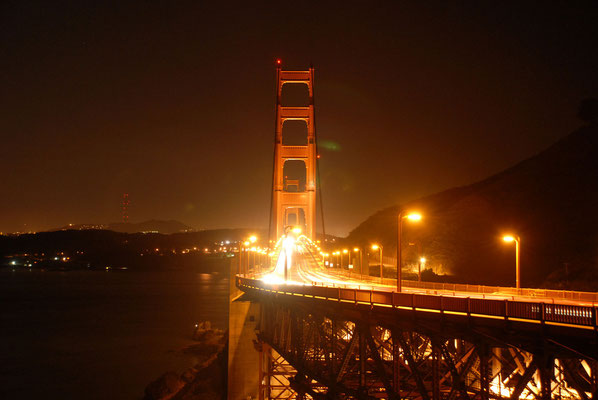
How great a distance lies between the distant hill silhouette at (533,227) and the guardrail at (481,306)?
29584 millimetres

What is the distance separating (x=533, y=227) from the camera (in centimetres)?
6531

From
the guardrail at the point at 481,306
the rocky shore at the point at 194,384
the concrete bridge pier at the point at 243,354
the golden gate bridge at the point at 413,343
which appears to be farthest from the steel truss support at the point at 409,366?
the rocky shore at the point at 194,384

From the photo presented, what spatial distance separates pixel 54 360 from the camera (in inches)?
2206

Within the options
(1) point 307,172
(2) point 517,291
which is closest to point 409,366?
(2) point 517,291

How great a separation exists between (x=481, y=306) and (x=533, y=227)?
56.1 metres

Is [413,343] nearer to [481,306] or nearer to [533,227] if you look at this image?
[481,306]

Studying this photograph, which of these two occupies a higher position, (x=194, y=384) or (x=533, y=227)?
(x=533, y=227)

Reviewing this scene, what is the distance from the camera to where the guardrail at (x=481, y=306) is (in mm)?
12297

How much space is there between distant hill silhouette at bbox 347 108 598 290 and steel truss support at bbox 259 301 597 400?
25190 millimetres

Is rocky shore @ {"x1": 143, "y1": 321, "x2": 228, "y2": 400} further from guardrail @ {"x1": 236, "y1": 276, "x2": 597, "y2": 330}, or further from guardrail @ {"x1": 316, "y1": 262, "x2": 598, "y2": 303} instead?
guardrail @ {"x1": 236, "y1": 276, "x2": 597, "y2": 330}

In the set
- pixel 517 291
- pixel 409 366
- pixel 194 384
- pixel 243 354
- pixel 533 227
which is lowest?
pixel 194 384

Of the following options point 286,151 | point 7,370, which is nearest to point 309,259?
point 286,151

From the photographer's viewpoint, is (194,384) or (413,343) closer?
(413,343)

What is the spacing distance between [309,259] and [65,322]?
1614 inches
